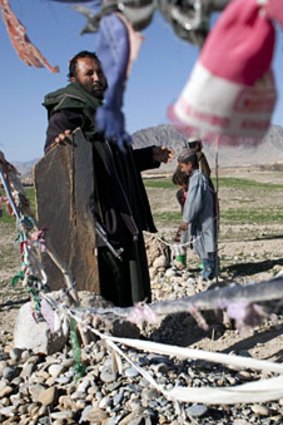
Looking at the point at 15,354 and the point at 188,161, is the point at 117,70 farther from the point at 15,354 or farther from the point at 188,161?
the point at 188,161

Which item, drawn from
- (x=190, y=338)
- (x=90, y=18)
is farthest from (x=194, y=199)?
(x=90, y=18)

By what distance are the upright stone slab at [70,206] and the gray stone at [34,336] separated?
25cm

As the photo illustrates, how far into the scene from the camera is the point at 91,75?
2.84m

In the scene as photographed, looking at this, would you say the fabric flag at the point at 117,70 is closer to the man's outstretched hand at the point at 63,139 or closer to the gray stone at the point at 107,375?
the man's outstretched hand at the point at 63,139

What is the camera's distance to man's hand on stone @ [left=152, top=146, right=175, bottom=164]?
9.88ft

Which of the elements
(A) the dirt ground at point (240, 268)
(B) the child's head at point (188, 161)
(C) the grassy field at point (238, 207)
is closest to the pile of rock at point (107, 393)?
(A) the dirt ground at point (240, 268)

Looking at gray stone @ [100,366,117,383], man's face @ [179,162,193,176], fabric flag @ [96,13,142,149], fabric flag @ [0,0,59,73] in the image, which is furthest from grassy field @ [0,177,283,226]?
fabric flag @ [96,13,142,149]

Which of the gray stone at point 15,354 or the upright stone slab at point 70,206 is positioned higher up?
the upright stone slab at point 70,206

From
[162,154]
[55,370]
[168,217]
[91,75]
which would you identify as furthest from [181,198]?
[168,217]

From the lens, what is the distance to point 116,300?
354 centimetres

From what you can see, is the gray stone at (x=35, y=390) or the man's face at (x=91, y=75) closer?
the man's face at (x=91, y=75)

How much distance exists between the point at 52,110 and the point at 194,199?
2703 mm

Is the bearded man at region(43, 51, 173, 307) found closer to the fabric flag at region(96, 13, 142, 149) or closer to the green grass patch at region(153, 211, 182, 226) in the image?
the fabric flag at region(96, 13, 142, 149)

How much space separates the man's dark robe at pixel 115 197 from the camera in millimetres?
3062
